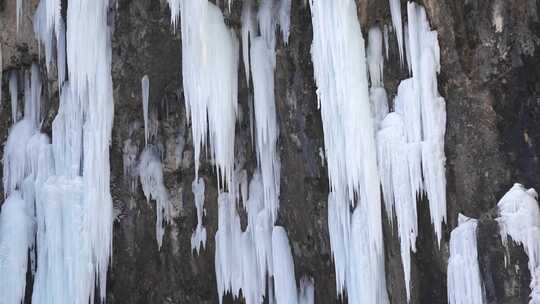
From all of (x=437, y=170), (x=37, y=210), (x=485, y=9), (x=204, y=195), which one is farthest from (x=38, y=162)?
(x=485, y=9)

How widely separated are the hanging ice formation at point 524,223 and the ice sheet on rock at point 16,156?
5.16 m

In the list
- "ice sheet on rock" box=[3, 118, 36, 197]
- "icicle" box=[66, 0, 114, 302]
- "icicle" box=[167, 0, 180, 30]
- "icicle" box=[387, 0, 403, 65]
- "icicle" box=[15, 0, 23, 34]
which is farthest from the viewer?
"ice sheet on rock" box=[3, 118, 36, 197]

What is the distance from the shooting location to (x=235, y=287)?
9422 millimetres

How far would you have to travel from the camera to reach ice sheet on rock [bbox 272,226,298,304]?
29.7 ft

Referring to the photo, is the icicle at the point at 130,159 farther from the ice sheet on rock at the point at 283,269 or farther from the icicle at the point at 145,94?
the ice sheet on rock at the point at 283,269

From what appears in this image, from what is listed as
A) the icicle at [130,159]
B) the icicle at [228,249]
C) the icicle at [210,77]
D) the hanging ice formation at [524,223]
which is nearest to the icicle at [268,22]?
the icicle at [210,77]

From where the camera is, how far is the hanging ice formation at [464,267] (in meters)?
7.41

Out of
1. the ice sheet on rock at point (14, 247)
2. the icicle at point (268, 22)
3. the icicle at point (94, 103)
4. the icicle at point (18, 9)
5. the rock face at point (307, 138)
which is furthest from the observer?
the ice sheet on rock at point (14, 247)

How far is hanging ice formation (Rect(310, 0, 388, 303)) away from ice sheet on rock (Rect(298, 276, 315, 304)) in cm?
109

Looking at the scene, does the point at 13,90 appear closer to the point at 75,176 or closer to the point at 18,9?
the point at 18,9

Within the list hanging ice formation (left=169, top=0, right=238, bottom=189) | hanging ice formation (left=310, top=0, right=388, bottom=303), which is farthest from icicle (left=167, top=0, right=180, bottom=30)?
hanging ice formation (left=310, top=0, right=388, bottom=303)

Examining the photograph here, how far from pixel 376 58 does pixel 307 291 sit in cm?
261

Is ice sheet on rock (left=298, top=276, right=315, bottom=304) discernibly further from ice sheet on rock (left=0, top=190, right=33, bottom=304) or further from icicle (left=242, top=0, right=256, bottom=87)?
ice sheet on rock (left=0, top=190, right=33, bottom=304)

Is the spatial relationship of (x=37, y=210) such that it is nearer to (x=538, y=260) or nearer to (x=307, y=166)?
(x=307, y=166)
